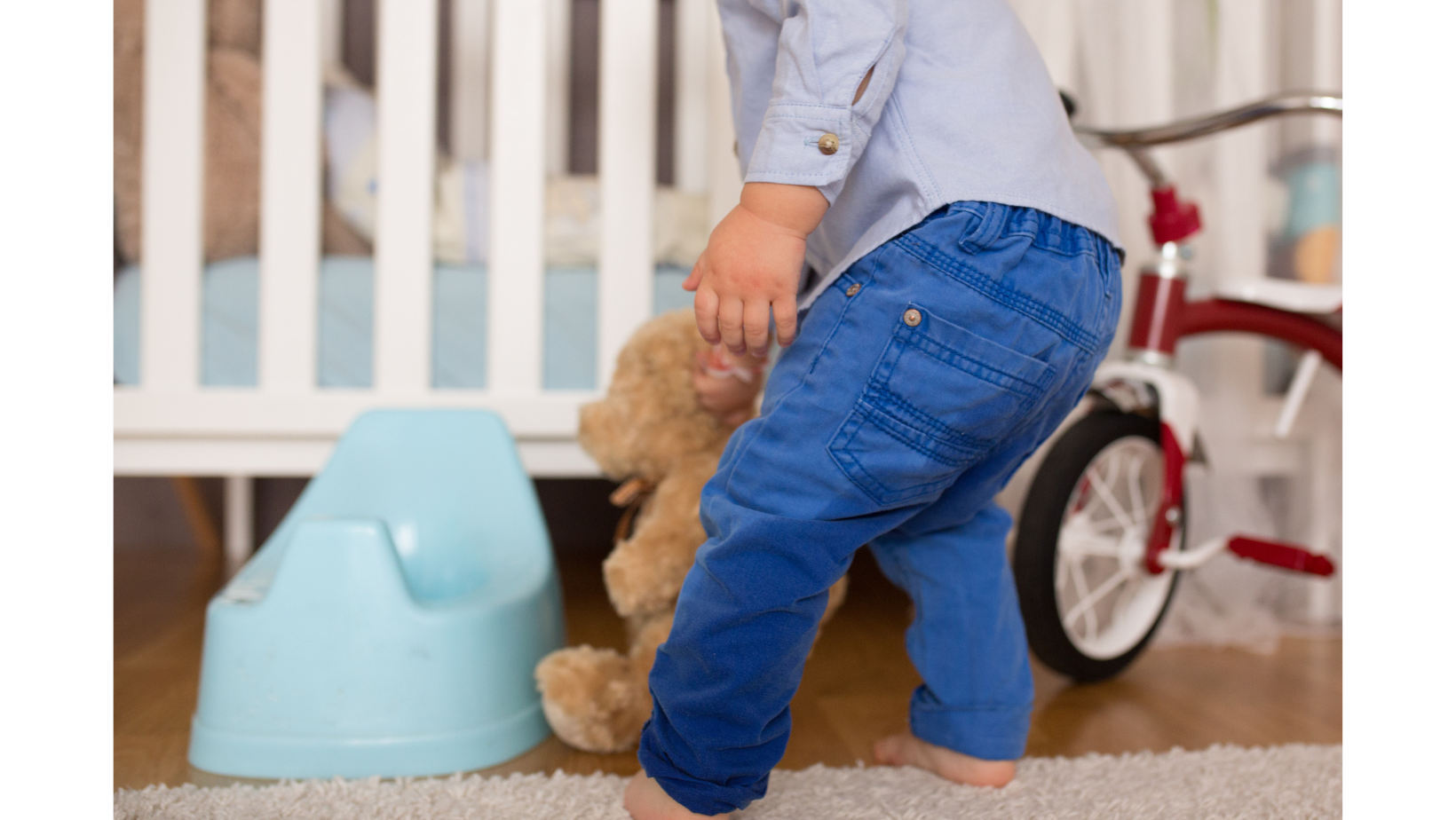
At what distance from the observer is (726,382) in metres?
0.81

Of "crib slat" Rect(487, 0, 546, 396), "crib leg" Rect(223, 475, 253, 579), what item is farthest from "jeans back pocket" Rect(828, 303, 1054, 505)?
"crib leg" Rect(223, 475, 253, 579)

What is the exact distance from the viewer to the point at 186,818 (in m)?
0.62

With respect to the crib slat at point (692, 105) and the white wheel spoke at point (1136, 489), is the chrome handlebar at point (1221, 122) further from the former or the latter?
the crib slat at point (692, 105)

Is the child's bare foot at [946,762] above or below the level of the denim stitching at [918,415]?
below

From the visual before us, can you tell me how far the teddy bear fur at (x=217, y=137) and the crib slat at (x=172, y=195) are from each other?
0.05m

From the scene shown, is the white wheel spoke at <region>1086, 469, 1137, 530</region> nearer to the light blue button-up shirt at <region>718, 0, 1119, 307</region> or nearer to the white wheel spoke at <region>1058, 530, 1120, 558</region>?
the white wheel spoke at <region>1058, 530, 1120, 558</region>

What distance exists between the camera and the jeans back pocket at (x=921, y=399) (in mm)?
541

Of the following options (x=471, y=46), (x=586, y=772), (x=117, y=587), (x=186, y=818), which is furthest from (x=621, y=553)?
(x=471, y=46)

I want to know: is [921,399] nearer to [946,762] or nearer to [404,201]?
[946,762]

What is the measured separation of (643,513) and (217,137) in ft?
2.73

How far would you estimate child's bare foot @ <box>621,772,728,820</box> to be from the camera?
0.61 m

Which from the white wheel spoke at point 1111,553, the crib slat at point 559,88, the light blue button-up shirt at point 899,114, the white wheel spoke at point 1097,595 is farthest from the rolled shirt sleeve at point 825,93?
the crib slat at point 559,88

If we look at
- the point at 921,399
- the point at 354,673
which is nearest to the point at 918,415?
the point at 921,399
